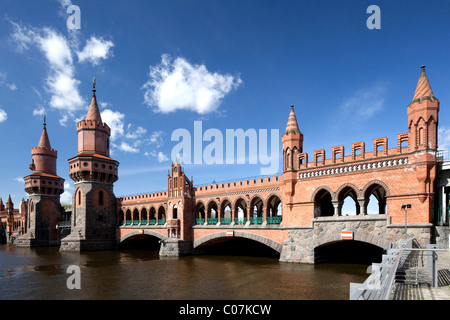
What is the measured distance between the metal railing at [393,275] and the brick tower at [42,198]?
198ft

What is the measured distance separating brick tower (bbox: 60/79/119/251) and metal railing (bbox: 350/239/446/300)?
4308 centimetres

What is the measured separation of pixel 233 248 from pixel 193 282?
18758 mm

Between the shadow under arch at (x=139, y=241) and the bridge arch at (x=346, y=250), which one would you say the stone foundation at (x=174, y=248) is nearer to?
the shadow under arch at (x=139, y=241)

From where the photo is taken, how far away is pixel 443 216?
20125 mm

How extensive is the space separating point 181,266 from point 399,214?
57.4 feet

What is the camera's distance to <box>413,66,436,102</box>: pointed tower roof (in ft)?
69.0

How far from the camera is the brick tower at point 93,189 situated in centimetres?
4584

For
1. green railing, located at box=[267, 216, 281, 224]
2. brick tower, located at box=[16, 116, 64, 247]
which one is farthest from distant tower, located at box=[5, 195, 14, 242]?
green railing, located at box=[267, 216, 281, 224]

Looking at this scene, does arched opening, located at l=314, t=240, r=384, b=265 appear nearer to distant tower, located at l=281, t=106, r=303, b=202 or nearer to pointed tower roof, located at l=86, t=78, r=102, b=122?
distant tower, located at l=281, t=106, r=303, b=202

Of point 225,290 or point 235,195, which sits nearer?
point 225,290

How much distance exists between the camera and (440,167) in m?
20.6

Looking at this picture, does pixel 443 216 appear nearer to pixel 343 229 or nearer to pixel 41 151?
pixel 343 229
